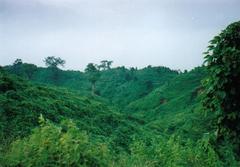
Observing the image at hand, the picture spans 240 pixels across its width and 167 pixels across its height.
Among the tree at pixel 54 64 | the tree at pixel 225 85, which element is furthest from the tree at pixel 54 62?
the tree at pixel 225 85

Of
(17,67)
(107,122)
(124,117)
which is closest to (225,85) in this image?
(107,122)

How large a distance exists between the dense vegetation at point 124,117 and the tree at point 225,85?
0.02 metres

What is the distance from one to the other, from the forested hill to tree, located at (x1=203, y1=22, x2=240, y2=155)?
88.0 metres

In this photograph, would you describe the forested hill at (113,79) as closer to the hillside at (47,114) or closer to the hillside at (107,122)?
the hillside at (107,122)

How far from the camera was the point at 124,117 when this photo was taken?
57.0 meters

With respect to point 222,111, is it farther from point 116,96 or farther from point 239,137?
point 116,96

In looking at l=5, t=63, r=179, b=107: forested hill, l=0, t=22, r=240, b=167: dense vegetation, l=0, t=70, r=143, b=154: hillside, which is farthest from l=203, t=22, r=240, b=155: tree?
l=5, t=63, r=179, b=107: forested hill

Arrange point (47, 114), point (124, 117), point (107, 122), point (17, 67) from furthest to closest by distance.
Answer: point (17, 67) → point (124, 117) → point (107, 122) → point (47, 114)

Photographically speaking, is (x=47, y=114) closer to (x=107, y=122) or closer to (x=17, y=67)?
(x=107, y=122)

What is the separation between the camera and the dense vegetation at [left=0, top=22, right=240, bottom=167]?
683 centimetres

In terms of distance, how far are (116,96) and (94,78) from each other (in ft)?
24.0

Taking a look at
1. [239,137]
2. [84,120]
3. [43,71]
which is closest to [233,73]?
[239,137]

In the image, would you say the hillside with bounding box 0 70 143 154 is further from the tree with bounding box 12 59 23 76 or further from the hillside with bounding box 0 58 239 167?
the tree with bounding box 12 59 23 76

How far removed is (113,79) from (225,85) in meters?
105
